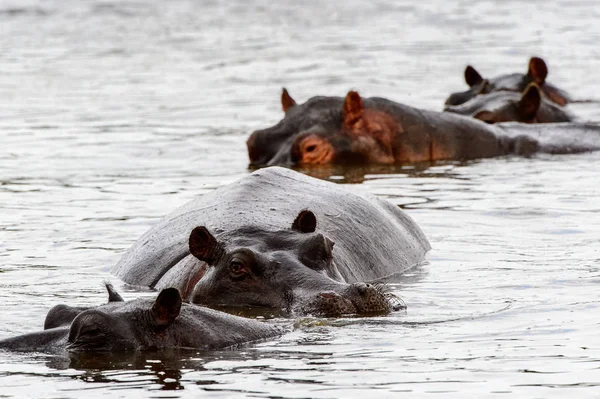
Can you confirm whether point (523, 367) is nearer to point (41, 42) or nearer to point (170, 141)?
point (170, 141)

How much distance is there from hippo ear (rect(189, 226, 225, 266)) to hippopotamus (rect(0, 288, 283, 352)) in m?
0.92

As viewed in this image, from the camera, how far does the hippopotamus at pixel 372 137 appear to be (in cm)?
1402

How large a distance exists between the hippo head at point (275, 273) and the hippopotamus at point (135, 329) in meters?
0.65

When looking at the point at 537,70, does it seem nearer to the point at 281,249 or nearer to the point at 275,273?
the point at 281,249

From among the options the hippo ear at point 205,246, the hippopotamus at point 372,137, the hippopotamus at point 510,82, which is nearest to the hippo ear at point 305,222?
the hippo ear at point 205,246

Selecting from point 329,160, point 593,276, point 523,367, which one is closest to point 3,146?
point 329,160

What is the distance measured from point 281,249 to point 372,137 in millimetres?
6627

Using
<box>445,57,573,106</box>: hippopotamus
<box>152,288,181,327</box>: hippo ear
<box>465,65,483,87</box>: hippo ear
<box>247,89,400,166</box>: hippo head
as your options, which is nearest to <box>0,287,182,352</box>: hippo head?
<box>152,288,181,327</box>: hippo ear

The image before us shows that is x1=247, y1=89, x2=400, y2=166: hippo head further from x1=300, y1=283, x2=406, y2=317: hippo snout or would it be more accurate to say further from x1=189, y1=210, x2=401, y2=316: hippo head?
x1=300, y1=283, x2=406, y2=317: hippo snout

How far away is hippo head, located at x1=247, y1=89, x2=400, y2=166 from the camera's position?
45.8ft

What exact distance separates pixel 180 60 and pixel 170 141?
9785mm

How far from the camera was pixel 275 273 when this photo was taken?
24.5 feet

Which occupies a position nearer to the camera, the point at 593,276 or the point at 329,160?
the point at 593,276

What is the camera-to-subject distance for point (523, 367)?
6191 mm
